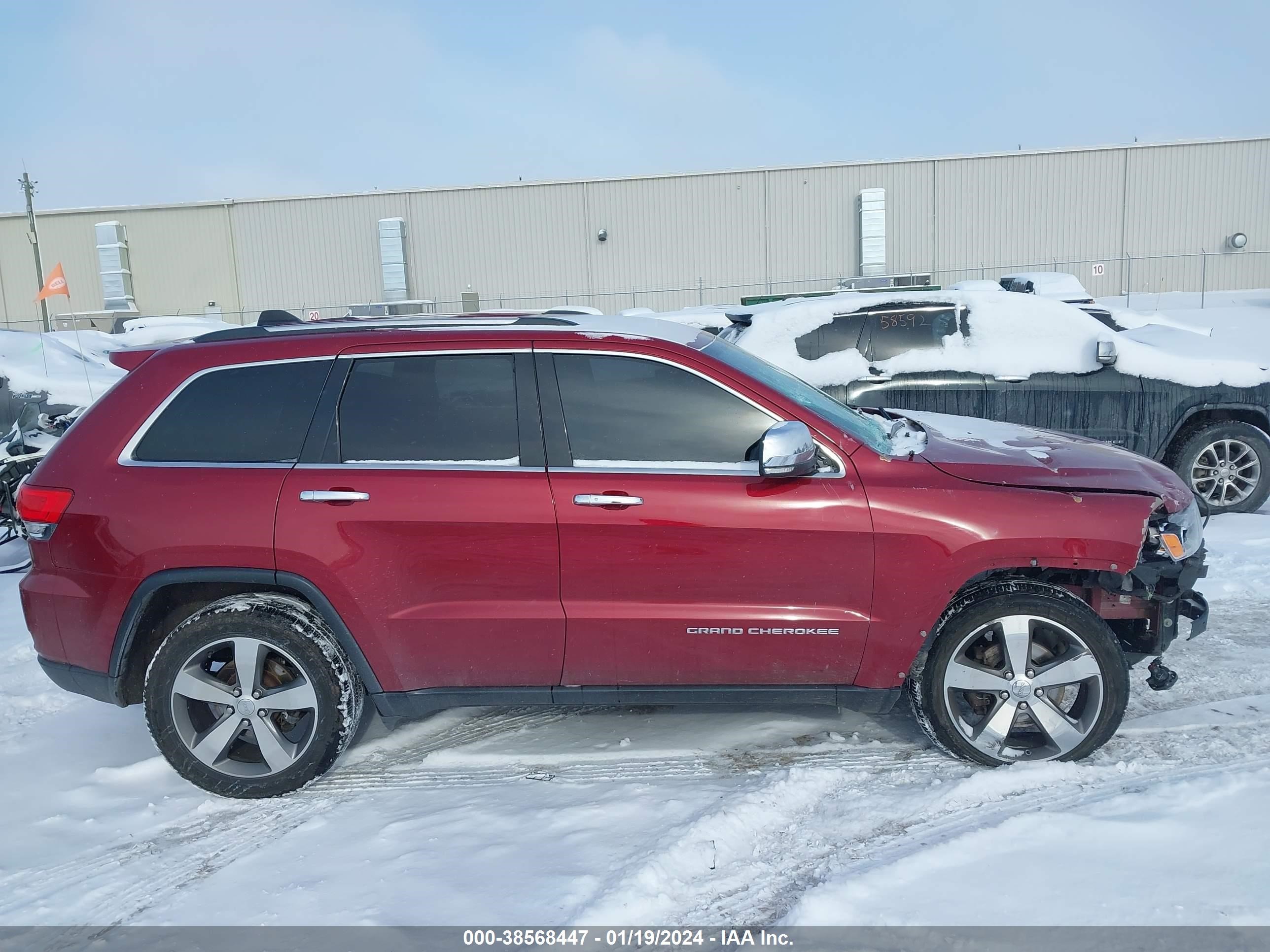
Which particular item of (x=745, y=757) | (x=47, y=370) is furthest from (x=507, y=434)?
(x=47, y=370)

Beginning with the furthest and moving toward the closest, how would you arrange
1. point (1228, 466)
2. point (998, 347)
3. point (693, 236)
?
A: point (693, 236)
point (998, 347)
point (1228, 466)

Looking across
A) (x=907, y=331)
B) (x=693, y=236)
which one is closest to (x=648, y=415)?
(x=907, y=331)

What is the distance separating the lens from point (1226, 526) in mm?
6801

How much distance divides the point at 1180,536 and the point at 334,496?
3.24 meters

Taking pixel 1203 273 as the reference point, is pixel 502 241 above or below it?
above

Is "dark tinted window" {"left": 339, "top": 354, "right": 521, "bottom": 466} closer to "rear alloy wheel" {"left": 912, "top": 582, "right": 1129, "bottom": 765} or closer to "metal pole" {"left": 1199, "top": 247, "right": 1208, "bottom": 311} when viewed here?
"rear alloy wheel" {"left": 912, "top": 582, "right": 1129, "bottom": 765}

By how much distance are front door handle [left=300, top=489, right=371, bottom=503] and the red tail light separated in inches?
37.5

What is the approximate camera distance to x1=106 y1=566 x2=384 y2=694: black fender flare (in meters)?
3.52

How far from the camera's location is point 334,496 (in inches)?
137

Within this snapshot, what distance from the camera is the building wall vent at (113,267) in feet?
111

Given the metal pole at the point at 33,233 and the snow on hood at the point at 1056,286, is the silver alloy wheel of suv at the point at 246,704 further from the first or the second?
the metal pole at the point at 33,233

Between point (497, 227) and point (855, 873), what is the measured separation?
3192 centimetres

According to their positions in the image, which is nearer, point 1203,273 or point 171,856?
point 171,856

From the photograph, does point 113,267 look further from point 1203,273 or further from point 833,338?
point 1203,273
